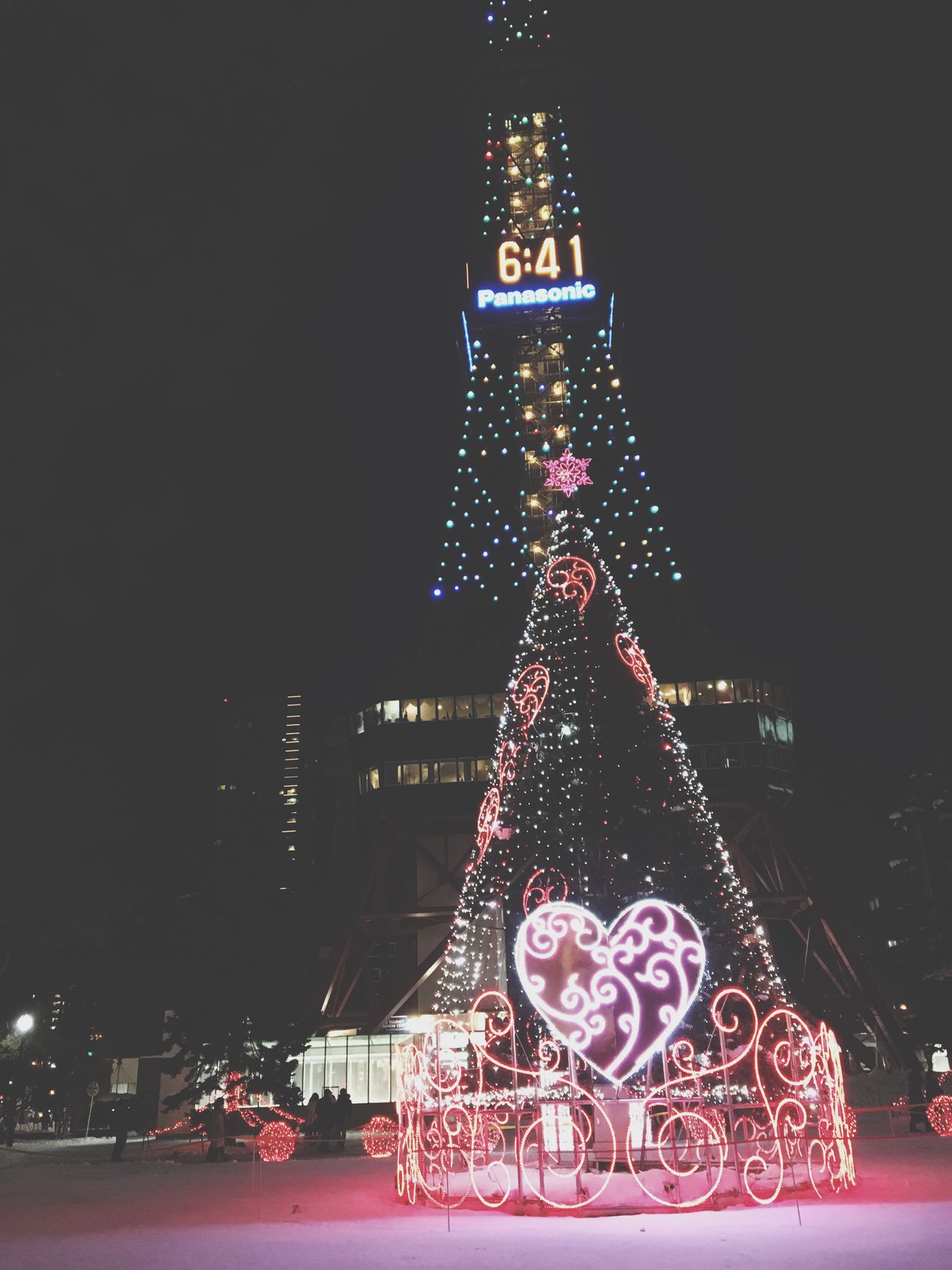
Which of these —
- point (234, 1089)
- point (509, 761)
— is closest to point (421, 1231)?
point (509, 761)

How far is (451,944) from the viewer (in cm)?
3038

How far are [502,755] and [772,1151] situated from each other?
29.0ft

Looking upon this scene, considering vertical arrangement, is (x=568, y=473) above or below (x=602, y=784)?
above

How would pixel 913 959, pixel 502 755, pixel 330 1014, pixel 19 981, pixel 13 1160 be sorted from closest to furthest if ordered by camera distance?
pixel 502 755, pixel 13 1160, pixel 19 981, pixel 913 959, pixel 330 1014

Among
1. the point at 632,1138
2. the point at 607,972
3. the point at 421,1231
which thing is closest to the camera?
the point at 421,1231

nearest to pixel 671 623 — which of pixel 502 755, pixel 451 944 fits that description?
pixel 451 944

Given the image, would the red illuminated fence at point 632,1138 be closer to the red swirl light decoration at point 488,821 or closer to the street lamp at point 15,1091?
the red swirl light decoration at point 488,821

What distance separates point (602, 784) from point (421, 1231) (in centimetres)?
842

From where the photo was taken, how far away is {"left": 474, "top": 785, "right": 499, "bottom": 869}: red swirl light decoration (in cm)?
1987

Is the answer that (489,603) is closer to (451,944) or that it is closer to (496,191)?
(496,191)

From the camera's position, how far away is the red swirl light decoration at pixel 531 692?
18547 mm

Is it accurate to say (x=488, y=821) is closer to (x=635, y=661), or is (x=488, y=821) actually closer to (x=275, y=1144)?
(x=635, y=661)

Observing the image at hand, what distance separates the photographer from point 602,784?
1738 cm

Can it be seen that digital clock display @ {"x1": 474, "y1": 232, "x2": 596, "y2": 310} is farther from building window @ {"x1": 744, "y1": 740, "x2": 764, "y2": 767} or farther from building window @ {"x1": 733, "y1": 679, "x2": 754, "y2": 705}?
building window @ {"x1": 744, "y1": 740, "x2": 764, "y2": 767}
